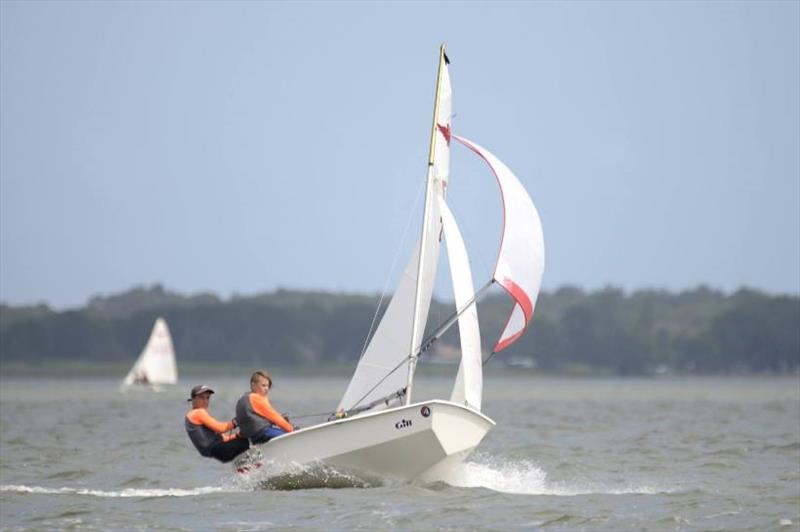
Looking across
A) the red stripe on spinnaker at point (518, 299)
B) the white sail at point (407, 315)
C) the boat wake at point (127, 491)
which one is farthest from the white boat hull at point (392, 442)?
the white sail at point (407, 315)

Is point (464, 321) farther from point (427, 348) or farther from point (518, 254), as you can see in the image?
point (518, 254)

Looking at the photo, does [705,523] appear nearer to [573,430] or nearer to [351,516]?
[351,516]

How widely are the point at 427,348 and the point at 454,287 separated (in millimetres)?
907

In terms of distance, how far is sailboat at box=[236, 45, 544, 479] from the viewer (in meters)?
18.7

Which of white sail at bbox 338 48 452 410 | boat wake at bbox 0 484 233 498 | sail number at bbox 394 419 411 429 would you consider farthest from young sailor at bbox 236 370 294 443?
white sail at bbox 338 48 452 410

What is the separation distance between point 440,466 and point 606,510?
98.1 inches

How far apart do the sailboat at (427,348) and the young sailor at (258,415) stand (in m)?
0.18

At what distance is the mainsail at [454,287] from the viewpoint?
19.8m

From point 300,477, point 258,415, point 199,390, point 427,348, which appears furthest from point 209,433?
point 427,348

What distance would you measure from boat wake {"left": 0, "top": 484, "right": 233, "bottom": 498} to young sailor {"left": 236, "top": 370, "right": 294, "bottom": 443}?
1.02 meters

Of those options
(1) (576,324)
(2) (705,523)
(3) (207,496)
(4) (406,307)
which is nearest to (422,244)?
(4) (406,307)

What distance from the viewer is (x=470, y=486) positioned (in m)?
19.5

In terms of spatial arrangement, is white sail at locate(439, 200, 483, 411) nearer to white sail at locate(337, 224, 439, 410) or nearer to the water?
white sail at locate(337, 224, 439, 410)

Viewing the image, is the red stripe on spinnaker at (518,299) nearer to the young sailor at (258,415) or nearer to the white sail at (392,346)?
the white sail at (392,346)
